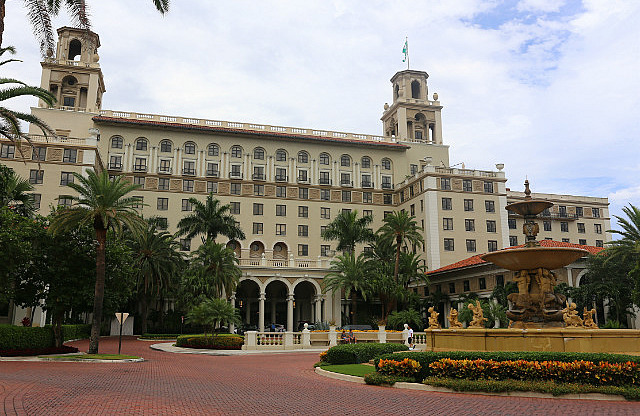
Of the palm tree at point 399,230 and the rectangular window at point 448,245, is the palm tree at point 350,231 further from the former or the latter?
the rectangular window at point 448,245

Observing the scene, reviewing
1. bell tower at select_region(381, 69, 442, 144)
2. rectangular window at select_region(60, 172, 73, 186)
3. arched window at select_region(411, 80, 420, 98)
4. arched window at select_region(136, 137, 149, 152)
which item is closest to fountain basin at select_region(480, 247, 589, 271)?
rectangular window at select_region(60, 172, 73, 186)

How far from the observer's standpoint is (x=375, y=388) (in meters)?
15.9

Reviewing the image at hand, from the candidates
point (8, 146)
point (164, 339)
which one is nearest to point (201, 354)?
point (164, 339)

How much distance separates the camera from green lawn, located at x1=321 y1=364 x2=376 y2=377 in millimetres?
18603

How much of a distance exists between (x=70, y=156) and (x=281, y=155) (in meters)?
26.3

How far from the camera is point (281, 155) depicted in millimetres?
73062

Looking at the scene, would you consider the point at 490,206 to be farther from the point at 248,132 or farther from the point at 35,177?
the point at 35,177

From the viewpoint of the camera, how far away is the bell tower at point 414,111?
79.6 meters

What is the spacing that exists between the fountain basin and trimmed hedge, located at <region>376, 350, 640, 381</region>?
4.41m

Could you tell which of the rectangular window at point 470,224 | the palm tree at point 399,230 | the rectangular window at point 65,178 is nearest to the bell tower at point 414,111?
the rectangular window at point 470,224

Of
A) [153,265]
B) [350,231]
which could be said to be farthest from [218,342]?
[350,231]

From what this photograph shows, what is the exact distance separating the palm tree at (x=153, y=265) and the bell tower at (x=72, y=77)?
24086mm

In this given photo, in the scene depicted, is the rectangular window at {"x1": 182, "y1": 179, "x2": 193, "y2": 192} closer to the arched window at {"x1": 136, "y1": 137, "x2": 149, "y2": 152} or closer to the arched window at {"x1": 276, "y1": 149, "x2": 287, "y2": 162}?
the arched window at {"x1": 136, "y1": 137, "x2": 149, "y2": 152}

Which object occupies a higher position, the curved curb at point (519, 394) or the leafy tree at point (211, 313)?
the leafy tree at point (211, 313)
